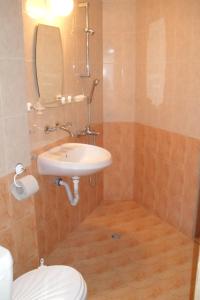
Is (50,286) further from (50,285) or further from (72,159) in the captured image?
(72,159)

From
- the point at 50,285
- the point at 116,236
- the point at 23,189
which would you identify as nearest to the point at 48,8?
the point at 23,189

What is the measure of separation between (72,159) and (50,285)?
1.05 meters

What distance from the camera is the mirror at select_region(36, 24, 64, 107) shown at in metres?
1.98

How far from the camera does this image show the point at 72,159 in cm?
219

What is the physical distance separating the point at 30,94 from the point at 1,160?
728mm

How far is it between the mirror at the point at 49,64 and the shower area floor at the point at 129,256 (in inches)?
50.0

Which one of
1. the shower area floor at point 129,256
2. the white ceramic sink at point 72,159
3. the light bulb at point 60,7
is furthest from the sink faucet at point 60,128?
the shower area floor at point 129,256

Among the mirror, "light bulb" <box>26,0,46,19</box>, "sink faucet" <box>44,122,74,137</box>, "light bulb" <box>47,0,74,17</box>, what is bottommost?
"sink faucet" <box>44,122,74,137</box>

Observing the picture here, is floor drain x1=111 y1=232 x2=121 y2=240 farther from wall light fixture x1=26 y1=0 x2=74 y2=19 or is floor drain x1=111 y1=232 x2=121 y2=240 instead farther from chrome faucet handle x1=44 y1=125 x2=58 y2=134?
wall light fixture x1=26 y1=0 x2=74 y2=19

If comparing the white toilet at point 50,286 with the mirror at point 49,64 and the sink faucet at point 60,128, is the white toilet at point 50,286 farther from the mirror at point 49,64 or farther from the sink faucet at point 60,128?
the mirror at point 49,64

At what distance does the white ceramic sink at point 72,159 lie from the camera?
1.83 metres

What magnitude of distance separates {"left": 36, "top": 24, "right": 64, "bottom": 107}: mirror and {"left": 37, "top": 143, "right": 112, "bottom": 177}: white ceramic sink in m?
0.38

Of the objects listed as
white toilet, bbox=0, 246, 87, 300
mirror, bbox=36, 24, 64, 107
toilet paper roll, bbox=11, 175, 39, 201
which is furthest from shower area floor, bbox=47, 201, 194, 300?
mirror, bbox=36, 24, 64, 107

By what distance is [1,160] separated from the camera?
1347 mm
